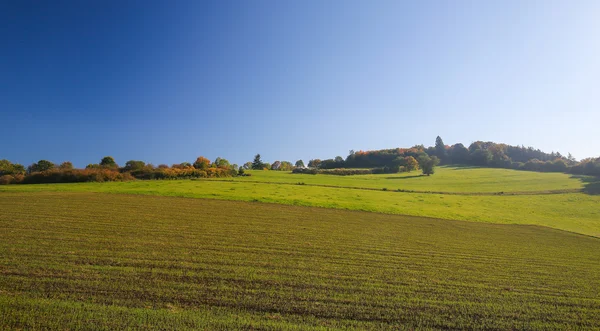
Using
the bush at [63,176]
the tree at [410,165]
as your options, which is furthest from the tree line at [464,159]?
the bush at [63,176]

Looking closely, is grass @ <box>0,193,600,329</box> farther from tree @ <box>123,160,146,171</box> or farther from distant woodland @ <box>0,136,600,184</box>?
tree @ <box>123,160,146,171</box>

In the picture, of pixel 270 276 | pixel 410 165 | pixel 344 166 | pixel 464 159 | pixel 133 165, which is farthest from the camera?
pixel 464 159

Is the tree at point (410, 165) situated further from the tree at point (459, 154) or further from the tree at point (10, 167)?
the tree at point (10, 167)

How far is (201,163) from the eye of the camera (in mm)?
58125

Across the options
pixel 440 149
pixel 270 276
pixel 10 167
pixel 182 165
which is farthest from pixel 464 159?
pixel 10 167

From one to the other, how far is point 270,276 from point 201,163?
53.6 m

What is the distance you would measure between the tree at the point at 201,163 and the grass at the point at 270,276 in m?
41.1

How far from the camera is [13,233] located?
1152 centimetres

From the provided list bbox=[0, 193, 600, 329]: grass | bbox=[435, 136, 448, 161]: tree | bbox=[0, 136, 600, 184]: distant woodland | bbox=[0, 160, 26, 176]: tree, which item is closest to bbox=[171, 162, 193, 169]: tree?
bbox=[0, 136, 600, 184]: distant woodland

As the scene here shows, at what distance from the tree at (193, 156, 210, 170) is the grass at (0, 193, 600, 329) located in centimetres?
4107

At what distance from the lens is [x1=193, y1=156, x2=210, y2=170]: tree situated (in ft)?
188

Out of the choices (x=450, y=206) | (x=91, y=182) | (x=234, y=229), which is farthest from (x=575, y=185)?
(x=91, y=182)

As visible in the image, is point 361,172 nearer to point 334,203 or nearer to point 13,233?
point 334,203

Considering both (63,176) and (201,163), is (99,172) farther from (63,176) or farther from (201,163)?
(201,163)
